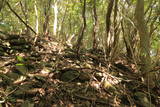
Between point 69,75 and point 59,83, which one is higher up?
point 69,75

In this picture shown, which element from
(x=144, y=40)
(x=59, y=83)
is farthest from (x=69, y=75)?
(x=144, y=40)

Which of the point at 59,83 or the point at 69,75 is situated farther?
the point at 69,75

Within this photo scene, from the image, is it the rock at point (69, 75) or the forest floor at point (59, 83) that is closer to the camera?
the forest floor at point (59, 83)

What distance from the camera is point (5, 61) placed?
285 cm

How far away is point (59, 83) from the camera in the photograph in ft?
8.89

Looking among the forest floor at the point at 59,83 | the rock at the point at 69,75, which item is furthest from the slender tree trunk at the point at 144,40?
the rock at the point at 69,75

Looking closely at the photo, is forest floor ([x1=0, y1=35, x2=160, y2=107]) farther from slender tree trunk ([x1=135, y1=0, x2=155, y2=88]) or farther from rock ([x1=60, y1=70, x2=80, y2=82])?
slender tree trunk ([x1=135, y1=0, x2=155, y2=88])

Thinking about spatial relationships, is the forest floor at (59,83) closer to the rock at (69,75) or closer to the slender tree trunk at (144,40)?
the rock at (69,75)

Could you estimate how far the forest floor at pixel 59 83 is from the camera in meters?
2.25

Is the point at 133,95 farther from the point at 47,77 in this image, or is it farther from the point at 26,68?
the point at 26,68

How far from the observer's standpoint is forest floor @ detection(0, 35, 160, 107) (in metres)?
2.25

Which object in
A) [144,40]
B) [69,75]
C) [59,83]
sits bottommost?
[59,83]

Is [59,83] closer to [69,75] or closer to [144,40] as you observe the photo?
[69,75]

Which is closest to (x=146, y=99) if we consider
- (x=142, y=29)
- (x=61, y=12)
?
(x=142, y=29)
